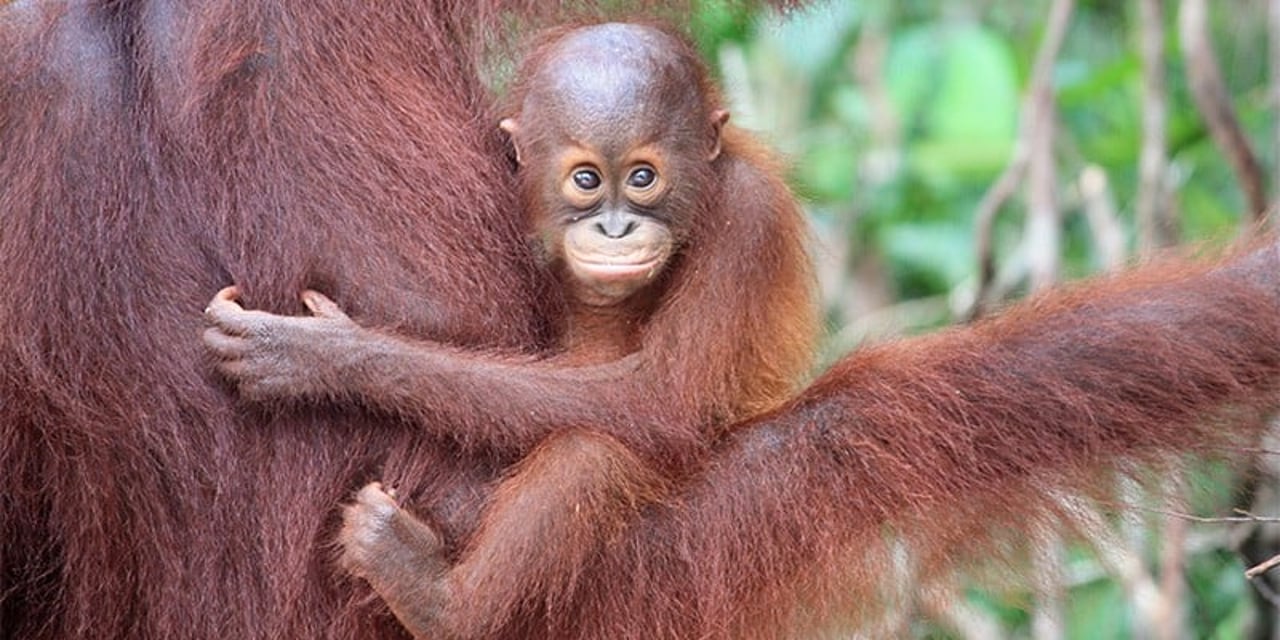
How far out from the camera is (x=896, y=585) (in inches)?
131

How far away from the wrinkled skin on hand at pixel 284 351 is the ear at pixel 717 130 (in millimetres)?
689

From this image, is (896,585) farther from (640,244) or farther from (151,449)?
(151,449)

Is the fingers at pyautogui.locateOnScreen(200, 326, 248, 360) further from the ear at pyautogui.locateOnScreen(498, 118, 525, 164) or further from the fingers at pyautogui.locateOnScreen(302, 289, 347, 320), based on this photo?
the ear at pyautogui.locateOnScreen(498, 118, 525, 164)

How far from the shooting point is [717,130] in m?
3.53

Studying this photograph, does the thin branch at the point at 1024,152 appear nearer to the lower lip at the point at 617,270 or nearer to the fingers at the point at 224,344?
the lower lip at the point at 617,270

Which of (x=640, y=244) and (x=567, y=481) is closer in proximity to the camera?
(x=567, y=481)

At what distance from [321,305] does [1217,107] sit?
208 cm

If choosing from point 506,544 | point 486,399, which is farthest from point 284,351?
point 506,544

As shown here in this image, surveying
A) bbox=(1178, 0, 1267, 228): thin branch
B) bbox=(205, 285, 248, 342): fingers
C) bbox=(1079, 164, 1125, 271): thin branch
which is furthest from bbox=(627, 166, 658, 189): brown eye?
bbox=(1079, 164, 1125, 271): thin branch

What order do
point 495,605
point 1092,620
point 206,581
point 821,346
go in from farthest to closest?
point 1092,620 < point 821,346 < point 206,581 < point 495,605

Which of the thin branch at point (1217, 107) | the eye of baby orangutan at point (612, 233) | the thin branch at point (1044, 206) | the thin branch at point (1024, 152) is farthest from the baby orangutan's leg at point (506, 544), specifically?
the thin branch at point (1044, 206)

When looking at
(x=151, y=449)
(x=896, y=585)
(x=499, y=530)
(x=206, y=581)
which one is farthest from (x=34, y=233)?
(x=896, y=585)

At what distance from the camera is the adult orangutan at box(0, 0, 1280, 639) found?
3.22 meters

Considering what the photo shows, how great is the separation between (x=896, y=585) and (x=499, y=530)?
26.2 inches
